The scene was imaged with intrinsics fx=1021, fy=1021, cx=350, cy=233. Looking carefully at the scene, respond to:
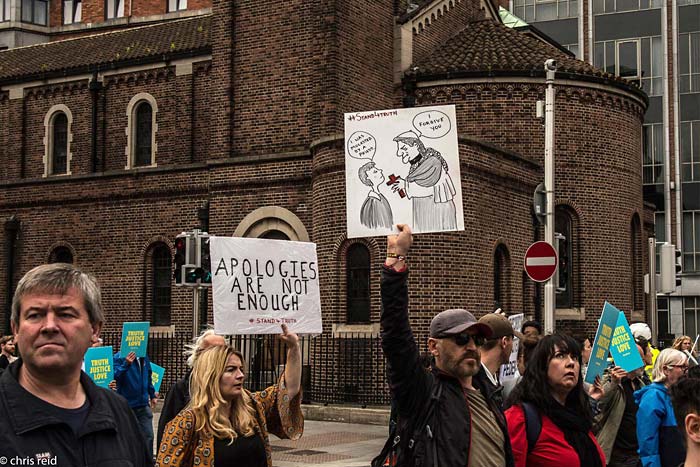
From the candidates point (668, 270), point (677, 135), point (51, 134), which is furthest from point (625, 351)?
point (677, 135)

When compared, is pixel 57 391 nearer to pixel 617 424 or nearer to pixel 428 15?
pixel 617 424

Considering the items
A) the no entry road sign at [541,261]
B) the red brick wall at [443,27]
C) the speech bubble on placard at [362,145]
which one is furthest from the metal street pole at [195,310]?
the red brick wall at [443,27]

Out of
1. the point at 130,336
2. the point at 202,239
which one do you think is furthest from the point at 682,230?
the point at 130,336

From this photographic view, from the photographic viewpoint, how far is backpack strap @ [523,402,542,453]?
5.30 metres

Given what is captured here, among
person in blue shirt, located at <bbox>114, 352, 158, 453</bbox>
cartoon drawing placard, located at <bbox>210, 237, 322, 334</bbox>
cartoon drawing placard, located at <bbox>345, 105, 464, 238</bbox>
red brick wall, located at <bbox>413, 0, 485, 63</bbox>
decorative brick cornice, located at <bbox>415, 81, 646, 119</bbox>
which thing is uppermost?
red brick wall, located at <bbox>413, 0, 485, 63</bbox>

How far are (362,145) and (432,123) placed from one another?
28.6 inches

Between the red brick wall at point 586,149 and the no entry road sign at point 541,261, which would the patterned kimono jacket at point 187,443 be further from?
the red brick wall at point 586,149

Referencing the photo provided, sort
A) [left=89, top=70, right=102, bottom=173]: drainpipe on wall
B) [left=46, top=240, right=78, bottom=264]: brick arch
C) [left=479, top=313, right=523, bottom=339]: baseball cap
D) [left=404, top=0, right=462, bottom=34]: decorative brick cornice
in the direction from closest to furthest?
[left=479, top=313, right=523, bottom=339]: baseball cap < [left=404, top=0, right=462, bottom=34]: decorative brick cornice < [left=46, top=240, right=78, bottom=264]: brick arch < [left=89, top=70, right=102, bottom=173]: drainpipe on wall

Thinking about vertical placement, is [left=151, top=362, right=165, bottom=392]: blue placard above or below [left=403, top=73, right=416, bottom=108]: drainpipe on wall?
below

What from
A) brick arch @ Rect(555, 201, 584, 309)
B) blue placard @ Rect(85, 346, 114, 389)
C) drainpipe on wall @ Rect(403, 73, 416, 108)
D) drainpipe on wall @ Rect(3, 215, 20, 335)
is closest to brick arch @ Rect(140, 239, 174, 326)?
drainpipe on wall @ Rect(3, 215, 20, 335)

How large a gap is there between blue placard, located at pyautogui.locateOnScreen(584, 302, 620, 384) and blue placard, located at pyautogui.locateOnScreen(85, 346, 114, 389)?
599 centimetres

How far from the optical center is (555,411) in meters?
5.45

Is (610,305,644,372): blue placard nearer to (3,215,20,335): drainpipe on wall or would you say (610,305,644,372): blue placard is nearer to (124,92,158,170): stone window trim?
(124,92,158,170): stone window trim

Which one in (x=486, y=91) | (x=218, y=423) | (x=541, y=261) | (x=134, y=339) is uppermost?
(x=486, y=91)
